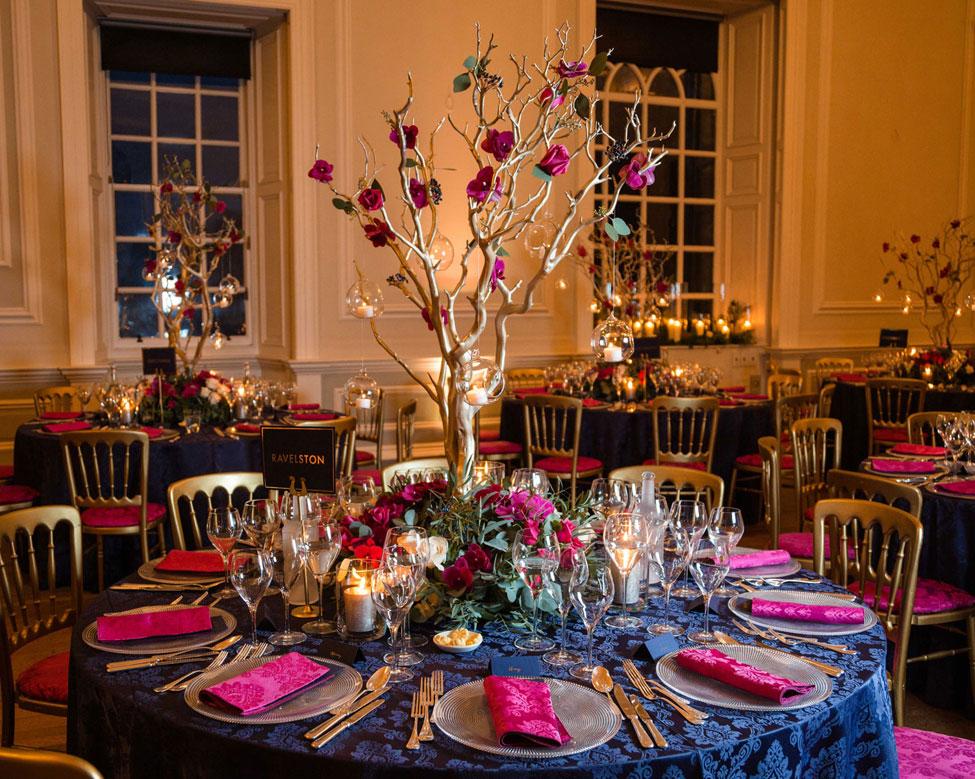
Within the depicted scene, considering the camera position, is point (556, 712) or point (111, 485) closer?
point (556, 712)

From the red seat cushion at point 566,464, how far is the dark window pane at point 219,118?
3724 mm

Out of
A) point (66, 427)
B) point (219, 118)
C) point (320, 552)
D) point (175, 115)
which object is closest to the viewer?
point (320, 552)

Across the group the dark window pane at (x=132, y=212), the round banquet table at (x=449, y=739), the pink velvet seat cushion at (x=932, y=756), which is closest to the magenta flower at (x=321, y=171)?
the round banquet table at (x=449, y=739)

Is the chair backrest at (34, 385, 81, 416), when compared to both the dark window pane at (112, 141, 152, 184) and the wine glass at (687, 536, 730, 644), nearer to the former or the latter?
the dark window pane at (112, 141, 152, 184)

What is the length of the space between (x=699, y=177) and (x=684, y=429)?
386 centimetres

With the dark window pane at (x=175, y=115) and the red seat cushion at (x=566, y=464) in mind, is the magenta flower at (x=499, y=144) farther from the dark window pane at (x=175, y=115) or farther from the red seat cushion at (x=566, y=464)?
the dark window pane at (x=175, y=115)

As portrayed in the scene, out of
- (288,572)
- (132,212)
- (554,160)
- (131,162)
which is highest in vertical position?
(131,162)

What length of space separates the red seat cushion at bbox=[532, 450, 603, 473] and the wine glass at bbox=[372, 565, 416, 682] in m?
3.65

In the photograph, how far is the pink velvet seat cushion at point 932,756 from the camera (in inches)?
73.6

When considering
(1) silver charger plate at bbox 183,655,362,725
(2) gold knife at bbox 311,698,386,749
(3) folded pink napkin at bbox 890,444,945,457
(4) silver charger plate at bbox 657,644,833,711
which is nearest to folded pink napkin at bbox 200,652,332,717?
(1) silver charger plate at bbox 183,655,362,725

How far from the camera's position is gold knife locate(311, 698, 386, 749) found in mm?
1429

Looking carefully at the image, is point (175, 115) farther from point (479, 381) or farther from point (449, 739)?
point (449, 739)

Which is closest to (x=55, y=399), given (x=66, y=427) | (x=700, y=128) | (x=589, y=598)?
(x=66, y=427)

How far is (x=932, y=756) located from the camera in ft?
6.34
